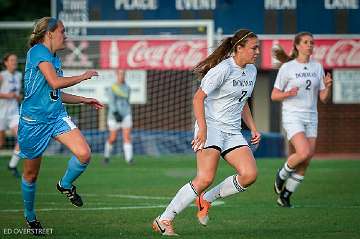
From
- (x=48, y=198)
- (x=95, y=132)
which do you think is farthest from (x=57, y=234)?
(x=95, y=132)

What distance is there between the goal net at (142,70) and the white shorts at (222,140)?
41.5 feet

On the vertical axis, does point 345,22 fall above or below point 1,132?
above

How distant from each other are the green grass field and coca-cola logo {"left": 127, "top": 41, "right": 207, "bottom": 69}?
4.70 metres

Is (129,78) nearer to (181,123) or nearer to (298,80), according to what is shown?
(181,123)

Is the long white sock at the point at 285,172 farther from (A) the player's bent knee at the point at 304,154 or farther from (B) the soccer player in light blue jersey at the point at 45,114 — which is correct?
(B) the soccer player in light blue jersey at the point at 45,114

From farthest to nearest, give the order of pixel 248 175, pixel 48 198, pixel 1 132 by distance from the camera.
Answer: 1. pixel 1 132
2. pixel 48 198
3. pixel 248 175

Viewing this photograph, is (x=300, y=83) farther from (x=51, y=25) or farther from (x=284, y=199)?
(x=51, y=25)

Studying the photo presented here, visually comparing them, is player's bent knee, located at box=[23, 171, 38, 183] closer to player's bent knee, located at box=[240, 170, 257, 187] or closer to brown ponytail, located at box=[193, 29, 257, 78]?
brown ponytail, located at box=[193, 29, 257, 78]

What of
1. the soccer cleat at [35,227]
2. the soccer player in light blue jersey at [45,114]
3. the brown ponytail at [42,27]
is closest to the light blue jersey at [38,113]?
the soccer player in light blue jersey at [45,114]

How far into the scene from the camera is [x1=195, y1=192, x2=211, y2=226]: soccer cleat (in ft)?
34.4

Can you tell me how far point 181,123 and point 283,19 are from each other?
4296 millimetres

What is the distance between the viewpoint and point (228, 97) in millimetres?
10500

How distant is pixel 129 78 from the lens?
1051 inches

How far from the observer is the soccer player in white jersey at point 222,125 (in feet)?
33.6
